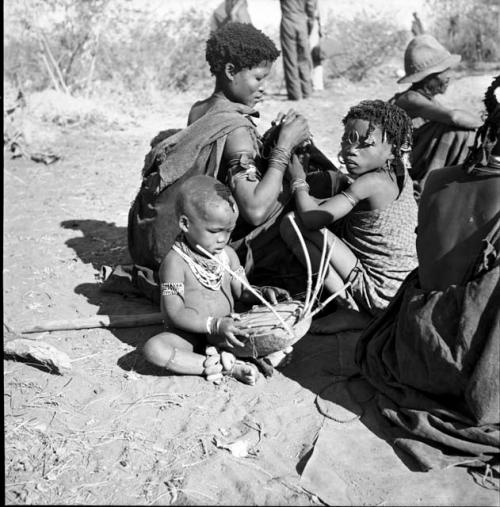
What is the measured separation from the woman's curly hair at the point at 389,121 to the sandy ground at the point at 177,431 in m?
1.10

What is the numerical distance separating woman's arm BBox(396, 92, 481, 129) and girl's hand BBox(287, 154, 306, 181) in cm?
215

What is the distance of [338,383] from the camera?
346 cm

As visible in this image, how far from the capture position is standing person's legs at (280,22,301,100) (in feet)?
35.9

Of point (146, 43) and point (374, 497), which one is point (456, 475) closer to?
point (374, 497)

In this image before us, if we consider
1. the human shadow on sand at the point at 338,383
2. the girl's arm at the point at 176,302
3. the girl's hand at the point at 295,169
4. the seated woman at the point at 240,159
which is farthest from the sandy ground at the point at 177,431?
the girl's hand at the point at 295,169

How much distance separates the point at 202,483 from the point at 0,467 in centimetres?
76

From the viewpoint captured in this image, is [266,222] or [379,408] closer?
[379,408]

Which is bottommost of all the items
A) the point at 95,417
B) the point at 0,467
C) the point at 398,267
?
the point at 95,417

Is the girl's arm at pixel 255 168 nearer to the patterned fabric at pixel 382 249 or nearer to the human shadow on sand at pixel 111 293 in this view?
the patterned fabric at pixel 382 249

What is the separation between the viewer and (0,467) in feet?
8.66

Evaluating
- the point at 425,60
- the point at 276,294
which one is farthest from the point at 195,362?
the point at 425,60

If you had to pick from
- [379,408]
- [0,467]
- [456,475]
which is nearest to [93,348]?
[0,467]

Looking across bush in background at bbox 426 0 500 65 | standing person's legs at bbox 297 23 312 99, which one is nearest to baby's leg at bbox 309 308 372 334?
standing person's legs at bbox 297 23 312 99

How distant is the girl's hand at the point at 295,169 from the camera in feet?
13.2
